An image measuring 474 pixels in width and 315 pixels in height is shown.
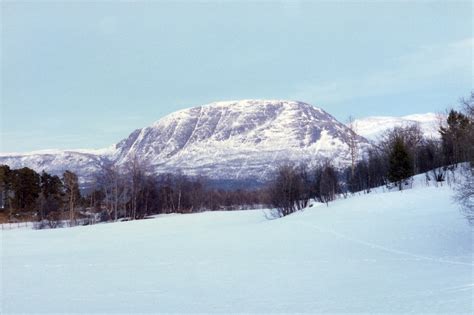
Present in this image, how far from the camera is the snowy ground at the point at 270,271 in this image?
12672 mm

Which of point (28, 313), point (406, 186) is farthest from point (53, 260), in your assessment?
point (406, 186)

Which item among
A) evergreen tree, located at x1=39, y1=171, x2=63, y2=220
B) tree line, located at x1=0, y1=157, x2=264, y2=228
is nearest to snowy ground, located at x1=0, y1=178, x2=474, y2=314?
tree line, located at x1=0, y1=157, x2=264, y2=228

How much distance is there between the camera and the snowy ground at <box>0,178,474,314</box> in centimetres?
1267

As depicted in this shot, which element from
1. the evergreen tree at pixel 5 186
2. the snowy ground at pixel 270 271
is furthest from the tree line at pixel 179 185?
the snowy ground at pixel 270 271

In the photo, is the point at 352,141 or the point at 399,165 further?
the point at 352,141

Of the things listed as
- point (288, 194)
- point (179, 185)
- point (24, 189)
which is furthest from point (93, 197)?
point (288, 194)

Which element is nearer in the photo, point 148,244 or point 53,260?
point 53,260

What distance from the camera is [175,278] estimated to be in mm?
17281

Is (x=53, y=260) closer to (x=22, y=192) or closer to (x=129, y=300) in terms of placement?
(x=129, y=300)

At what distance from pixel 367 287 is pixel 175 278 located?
6.83m

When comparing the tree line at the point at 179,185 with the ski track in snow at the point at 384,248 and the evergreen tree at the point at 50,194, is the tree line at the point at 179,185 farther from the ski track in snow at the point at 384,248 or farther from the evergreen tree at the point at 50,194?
the ski track in snow at the point at 384,248

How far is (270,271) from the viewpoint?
59.6ft

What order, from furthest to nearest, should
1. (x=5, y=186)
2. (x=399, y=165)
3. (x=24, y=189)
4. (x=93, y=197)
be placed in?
(x=93, y=197) < (x=24, y=189) < (x=5, y=186) < (x=399, y=165)

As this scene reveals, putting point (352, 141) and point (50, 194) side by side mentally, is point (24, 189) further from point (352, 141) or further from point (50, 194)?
point (352, 141)
